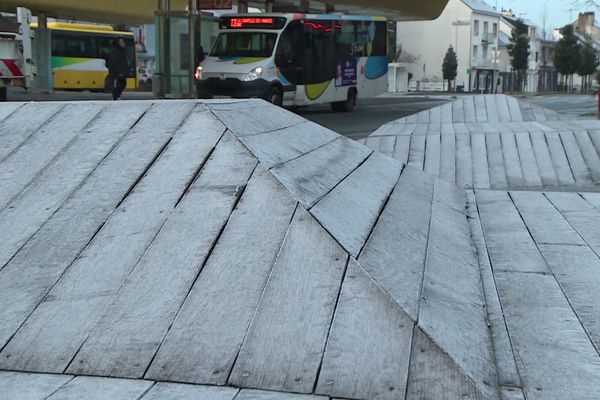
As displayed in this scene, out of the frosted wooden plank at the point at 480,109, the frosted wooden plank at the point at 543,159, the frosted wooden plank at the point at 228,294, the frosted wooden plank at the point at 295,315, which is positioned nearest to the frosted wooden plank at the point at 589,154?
the frosted wooden plank at the point at 543,159

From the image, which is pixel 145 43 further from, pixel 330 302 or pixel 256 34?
pixel 330 302

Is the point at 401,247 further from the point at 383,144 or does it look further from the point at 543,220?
the point at 383,144

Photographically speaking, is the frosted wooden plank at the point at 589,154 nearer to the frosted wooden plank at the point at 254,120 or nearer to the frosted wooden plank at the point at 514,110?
the frosted wooden plank at the point at 514,110

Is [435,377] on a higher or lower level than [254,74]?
lower

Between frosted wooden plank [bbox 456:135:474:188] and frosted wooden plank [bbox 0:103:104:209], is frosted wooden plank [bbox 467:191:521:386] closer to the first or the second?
frosted wooden plank [bbox 0:103:104:209]

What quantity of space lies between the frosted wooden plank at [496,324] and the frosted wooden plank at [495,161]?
9.28 feet

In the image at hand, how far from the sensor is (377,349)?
7.65 feet

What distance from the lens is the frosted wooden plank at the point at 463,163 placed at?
6.79 metres

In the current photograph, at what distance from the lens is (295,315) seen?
8.17ft

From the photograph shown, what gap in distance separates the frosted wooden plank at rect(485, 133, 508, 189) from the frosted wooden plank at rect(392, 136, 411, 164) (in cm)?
77

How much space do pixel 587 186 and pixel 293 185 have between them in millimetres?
4336

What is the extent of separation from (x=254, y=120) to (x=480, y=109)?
791cm

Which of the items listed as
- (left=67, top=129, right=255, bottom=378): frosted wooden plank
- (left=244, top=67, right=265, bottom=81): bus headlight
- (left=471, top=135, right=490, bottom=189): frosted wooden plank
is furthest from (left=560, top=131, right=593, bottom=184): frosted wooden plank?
(left=244, top=67, right=265, bottom=81): bus headlight

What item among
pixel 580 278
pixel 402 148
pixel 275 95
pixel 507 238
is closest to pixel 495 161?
pixel 402 148
